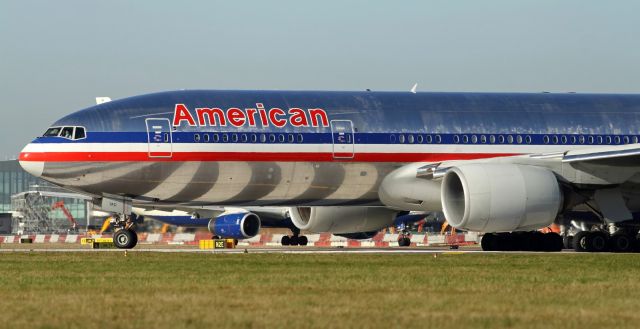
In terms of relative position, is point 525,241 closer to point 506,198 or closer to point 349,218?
point 506,198

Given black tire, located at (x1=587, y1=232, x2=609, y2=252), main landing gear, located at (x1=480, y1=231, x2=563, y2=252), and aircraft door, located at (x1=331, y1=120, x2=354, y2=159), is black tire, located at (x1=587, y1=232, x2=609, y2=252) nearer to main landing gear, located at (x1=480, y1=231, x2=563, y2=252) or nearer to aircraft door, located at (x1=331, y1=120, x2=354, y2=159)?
main landing gear, located at (x1=480, y1=231, x2=563, y2=252)

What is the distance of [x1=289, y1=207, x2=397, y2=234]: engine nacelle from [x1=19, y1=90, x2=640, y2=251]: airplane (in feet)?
5.34

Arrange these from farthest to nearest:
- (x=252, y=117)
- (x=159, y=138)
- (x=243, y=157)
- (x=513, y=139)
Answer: (x=513, y=139) → (x=252, y=117) → (x=243, y=157) → (x=159, y=138)

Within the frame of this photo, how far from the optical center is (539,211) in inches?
1177

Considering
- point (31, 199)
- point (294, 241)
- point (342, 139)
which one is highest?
point (31, 199)

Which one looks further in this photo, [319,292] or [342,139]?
[342,139]

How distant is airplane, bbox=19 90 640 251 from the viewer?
30812 millimetres

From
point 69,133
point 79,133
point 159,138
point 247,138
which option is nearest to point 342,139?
point 247,138

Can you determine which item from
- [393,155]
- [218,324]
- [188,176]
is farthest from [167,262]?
[218,324]

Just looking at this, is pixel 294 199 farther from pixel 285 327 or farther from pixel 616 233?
pixel 285 327

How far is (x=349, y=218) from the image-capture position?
3653 cm

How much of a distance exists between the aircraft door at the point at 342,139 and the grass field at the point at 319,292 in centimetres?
646

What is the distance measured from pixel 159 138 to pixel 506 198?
9207mm

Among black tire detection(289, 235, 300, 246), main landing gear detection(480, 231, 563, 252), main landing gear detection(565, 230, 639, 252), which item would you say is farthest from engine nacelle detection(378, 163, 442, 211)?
black tire detection(289, 235, 300, 246)
